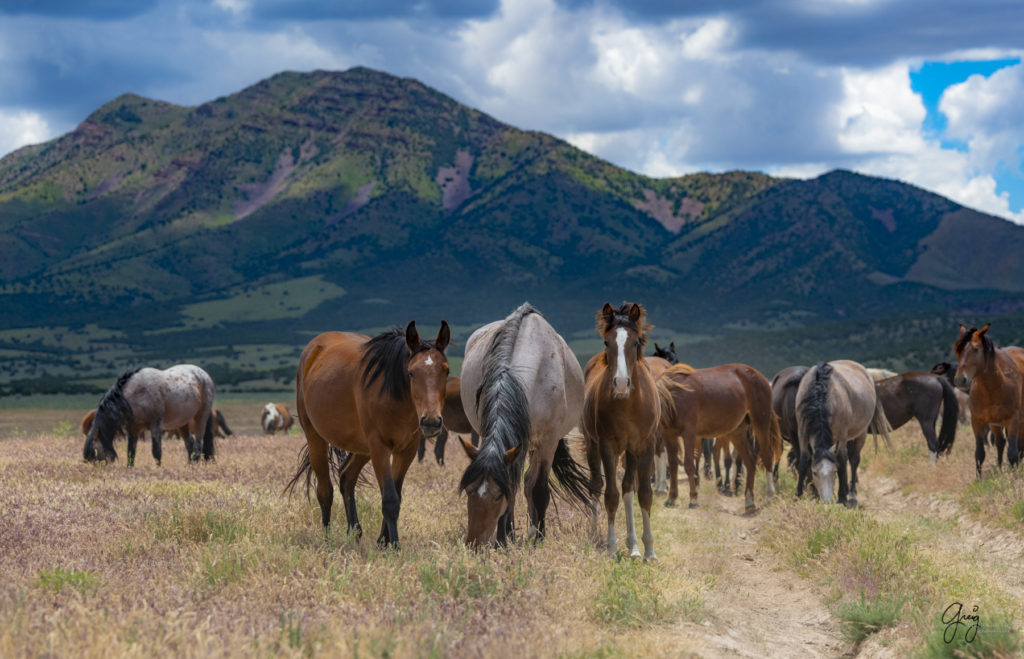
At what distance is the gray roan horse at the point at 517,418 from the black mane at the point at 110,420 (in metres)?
8.07

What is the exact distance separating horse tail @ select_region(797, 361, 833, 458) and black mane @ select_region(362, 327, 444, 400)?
23.7 feet

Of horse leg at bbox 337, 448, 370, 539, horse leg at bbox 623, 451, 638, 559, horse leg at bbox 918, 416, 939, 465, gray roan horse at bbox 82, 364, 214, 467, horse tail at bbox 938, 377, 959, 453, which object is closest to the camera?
horse leg at bbox 623, 451, 638, 559

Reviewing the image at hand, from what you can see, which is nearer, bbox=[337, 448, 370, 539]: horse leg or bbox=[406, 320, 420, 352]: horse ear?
bbox=[406, 320, 420, 352]: horse ear

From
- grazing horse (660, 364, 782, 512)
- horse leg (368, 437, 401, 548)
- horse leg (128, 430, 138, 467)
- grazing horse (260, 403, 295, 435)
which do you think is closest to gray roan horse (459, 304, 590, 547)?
horse leg (368, 437, 401, 548)

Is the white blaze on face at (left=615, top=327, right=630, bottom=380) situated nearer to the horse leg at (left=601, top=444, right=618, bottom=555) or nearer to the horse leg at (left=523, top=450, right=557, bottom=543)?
the horse leg at (left=601, top=444, right=618, bottom=555)

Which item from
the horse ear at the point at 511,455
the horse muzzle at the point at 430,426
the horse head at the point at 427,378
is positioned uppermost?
the horse head at the point at 427,378

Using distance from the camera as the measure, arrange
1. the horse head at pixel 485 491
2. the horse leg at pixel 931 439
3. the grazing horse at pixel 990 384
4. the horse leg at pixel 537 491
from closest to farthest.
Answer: the horse head at pixel 485 491 → the horse leg at pixel 537 491 → the grazing horse at pixel 990 384 → the horse leg at pixel 931 439

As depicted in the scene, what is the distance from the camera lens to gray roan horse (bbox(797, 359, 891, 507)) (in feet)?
44.1

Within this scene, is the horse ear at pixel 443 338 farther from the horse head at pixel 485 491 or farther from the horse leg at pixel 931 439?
the horse leg at pixel 931 439

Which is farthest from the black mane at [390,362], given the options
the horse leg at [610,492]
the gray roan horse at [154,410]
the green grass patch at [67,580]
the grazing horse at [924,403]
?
the grazing horse at [924,403]

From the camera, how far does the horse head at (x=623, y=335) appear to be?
8953 millimetres

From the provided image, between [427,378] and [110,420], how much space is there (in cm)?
995

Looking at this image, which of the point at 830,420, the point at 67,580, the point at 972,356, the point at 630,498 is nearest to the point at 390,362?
the point at 630,498

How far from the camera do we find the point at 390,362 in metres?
8.97
